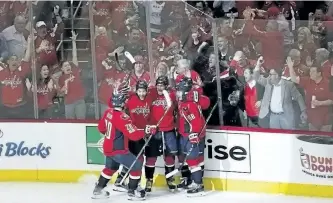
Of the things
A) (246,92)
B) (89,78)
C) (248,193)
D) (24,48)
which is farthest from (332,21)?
(24,48)

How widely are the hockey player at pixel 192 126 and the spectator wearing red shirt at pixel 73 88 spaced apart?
100 centimetres

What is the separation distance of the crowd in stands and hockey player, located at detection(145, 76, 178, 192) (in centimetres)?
24

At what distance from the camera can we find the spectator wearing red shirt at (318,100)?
330 inches

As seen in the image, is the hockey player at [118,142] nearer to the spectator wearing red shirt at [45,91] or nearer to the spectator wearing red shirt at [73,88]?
the spectator wearing red shirt at [73,88]

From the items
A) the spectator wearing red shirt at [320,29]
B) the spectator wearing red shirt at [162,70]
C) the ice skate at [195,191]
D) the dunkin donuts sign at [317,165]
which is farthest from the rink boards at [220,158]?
the spectator wearing red shirt at [320,29]

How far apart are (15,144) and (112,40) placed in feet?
4.42

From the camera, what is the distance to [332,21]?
852 centimetres

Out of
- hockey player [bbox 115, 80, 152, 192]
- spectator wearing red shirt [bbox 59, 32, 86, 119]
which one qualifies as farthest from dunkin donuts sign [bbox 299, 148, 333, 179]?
spectator wearing red shirt [bbox 59, 32, 86, 119]

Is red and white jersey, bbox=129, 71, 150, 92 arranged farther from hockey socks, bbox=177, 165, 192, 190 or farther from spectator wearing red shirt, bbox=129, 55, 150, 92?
hockey socks, bbox=177, 165, 192, 190

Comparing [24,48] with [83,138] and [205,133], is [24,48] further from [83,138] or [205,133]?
[205,133]

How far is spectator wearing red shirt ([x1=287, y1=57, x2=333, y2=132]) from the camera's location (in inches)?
330

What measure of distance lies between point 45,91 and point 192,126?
Result: 4.97ft

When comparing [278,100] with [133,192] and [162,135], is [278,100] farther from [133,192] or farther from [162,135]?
[133,192]

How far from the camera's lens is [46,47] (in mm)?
9070
